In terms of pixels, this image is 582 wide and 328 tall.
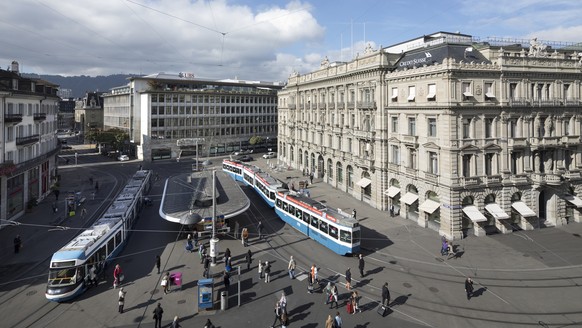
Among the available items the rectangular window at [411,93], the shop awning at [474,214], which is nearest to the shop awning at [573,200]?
the shop awning at [474,214]

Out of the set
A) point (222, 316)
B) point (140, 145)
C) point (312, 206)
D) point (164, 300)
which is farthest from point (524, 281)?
point (140, 145)

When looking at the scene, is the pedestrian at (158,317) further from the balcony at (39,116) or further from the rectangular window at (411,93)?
the balcony at (39,116)

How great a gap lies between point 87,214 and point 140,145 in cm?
6084

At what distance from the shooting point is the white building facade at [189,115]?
104m

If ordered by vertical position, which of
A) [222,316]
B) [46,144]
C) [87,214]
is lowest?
[222,316]

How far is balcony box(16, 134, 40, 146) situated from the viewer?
4747cm

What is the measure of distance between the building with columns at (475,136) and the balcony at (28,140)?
159 feet

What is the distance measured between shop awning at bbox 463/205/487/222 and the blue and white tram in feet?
120

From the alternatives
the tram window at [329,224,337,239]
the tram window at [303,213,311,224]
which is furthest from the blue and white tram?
the tram window at [329,224,337,239]

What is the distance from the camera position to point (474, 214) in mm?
39156

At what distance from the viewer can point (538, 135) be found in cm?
4319

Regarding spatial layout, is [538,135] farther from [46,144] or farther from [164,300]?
[46,144]

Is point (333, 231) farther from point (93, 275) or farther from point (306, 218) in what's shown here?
point (93, 275)

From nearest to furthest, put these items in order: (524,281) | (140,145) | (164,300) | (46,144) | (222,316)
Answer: (222,316)
(164,300)
(524,281)
(46,144)
(140,145)
